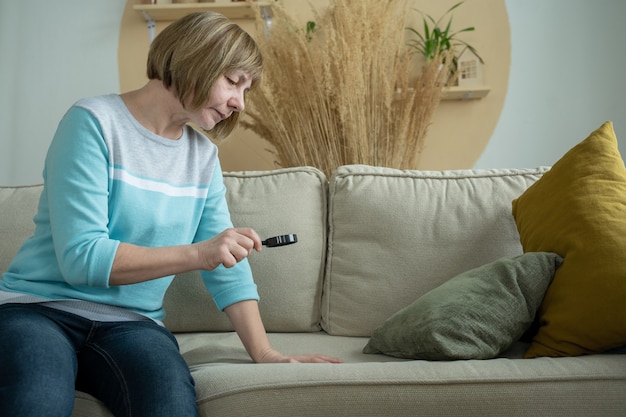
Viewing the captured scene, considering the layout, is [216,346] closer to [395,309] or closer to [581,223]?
[395,309]

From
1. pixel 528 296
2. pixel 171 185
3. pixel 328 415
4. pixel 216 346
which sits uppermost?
pixel 171 185

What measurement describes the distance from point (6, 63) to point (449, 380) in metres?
2.58

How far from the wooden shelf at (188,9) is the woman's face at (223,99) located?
1388 mm

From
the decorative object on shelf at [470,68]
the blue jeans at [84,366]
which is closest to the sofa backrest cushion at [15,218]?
the blue jeans at [84,366]

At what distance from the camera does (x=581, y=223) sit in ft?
4.61

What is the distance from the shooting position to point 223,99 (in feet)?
4.66

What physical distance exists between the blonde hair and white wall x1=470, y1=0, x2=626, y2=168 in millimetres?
1656

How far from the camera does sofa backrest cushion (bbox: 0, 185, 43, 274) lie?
1.79 m

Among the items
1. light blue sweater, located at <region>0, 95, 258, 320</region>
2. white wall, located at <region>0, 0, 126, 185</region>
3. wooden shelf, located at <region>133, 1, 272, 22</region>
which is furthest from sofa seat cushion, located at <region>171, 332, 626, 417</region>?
white wall, located at <region>0, 0, 126, 185</region>

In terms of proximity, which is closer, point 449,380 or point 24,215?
point 449,380

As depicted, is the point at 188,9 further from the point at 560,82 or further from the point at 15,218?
the point at 560,82

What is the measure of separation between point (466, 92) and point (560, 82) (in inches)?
15.7

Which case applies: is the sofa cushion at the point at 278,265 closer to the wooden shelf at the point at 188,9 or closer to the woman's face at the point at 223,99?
the woman's face at the point at 223,99

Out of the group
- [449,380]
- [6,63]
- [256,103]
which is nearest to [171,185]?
[449,380]
